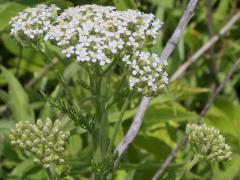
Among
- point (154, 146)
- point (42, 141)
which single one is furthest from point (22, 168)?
point (42, 141)

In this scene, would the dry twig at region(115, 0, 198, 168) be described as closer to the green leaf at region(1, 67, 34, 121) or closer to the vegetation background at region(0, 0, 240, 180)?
the vegetation background at region(0, 0, 240, 180)

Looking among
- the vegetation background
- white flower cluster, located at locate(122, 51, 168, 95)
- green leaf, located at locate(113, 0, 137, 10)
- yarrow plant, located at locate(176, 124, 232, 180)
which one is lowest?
the vegetation background

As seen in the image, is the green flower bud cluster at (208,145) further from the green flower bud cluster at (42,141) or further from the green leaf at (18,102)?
the green leaf at (18,102)

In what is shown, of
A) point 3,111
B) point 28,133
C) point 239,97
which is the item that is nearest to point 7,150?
point 3,111

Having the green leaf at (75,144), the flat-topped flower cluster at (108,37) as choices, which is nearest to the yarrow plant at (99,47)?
the flat-topped flower cluster at (108,37)

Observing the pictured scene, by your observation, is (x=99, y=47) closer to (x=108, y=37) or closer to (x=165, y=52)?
(x=108, y=37)

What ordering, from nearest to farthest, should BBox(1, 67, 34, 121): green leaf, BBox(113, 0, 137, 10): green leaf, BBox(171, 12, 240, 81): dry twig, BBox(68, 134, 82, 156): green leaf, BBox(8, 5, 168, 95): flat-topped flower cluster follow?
BBox(8, 5, 168, 95): flat-topped flower cluster < BBox(113, 0, 137, 10): green leaf < BBox(1, 67, 34, 121): green leaf < BBox(68, 134, 82, 156): green leaf < BBox(171, 12, 240, 81): dry twig

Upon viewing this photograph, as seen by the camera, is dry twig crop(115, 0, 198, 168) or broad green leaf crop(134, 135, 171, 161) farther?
broad green leaf crop(134, 135, 171, 161)

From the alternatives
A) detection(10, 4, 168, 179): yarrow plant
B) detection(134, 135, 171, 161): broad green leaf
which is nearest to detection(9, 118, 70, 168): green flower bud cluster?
detection(10, 4, 168, 179): yarrow plant
